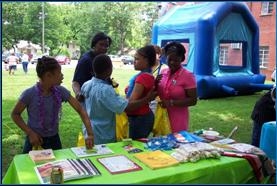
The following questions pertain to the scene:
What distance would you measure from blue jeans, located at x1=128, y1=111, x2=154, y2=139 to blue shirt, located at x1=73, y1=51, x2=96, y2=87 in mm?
789

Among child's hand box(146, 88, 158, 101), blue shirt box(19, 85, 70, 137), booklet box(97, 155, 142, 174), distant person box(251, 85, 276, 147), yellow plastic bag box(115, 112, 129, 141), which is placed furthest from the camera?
distant person box(251, 85, 276, 147)

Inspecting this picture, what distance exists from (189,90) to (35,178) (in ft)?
5.45

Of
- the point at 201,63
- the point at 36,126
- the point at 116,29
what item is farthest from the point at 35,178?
the point at 116,29

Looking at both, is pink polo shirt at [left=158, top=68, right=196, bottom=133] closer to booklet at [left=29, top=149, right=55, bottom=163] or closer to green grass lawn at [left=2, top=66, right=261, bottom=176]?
booklet at [left=29, top=149, right=55, bottom=163]

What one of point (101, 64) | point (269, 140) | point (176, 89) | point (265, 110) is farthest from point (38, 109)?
point (265, 110)

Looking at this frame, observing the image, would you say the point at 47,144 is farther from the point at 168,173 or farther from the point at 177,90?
the point at 177,90

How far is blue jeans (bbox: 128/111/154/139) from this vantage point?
2.87 metres

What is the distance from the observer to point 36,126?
2.54 meters

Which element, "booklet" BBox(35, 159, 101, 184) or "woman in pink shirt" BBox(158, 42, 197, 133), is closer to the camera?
"booklet" BBox(35, 159, 101, 184)

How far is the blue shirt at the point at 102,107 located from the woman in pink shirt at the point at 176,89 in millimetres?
569

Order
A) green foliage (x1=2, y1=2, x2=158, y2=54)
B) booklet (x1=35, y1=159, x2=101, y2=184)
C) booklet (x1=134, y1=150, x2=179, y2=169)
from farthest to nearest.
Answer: green foliage (x1=2, y1=2, x2=158, y2=54), booklet (x1=134, y1=150, x2=179, y2=169), booklet (x1=35, y1=159, x2=101, y2=184)

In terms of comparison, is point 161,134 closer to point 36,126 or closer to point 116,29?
point 36,126

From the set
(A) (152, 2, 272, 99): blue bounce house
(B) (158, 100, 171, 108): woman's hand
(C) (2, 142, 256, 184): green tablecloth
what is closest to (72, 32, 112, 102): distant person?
(B) (158, 100, 171, 108): woman's hand

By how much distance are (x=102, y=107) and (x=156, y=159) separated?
683 mm
